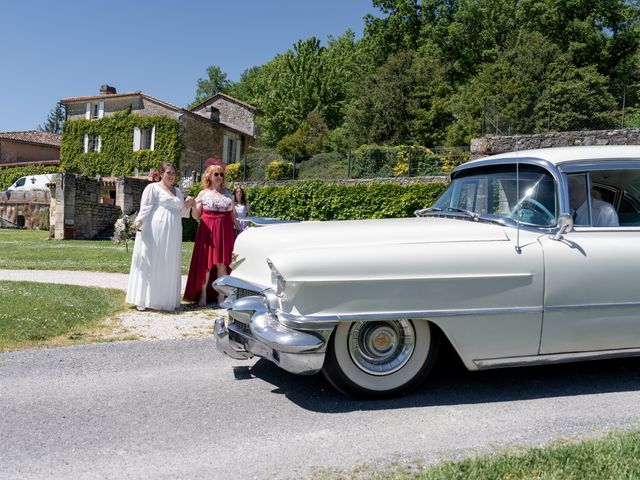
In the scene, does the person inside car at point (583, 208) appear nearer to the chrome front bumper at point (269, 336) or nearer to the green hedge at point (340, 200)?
the chrome front bumper at point (269, 336)

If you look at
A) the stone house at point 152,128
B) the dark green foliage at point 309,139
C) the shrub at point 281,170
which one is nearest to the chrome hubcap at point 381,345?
the shrub at point 281,170

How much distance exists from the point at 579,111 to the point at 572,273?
1410cm

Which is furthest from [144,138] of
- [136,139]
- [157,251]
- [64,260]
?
[157,251]

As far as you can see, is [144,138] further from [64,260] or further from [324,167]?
[64,260]

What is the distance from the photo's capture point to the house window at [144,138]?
3969 centimetres

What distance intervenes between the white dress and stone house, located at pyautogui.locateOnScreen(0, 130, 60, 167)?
48075mm

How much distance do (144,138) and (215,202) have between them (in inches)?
1376

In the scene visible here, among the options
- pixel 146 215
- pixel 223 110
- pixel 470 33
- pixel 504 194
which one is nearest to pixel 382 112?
pixel 470 33

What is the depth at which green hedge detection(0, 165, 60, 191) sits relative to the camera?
45219 millimetres

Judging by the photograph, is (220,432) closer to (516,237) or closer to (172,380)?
(172,380)

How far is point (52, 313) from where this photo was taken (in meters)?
6.66

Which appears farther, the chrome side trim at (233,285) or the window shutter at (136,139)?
the window shutter at (136,139)

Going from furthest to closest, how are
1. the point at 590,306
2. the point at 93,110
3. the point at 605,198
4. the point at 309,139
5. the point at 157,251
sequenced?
the point at 93,110, the point at 309,139, the point at 157,251, the point at 605,198, the point at 590,306

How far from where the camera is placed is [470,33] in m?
44.9
